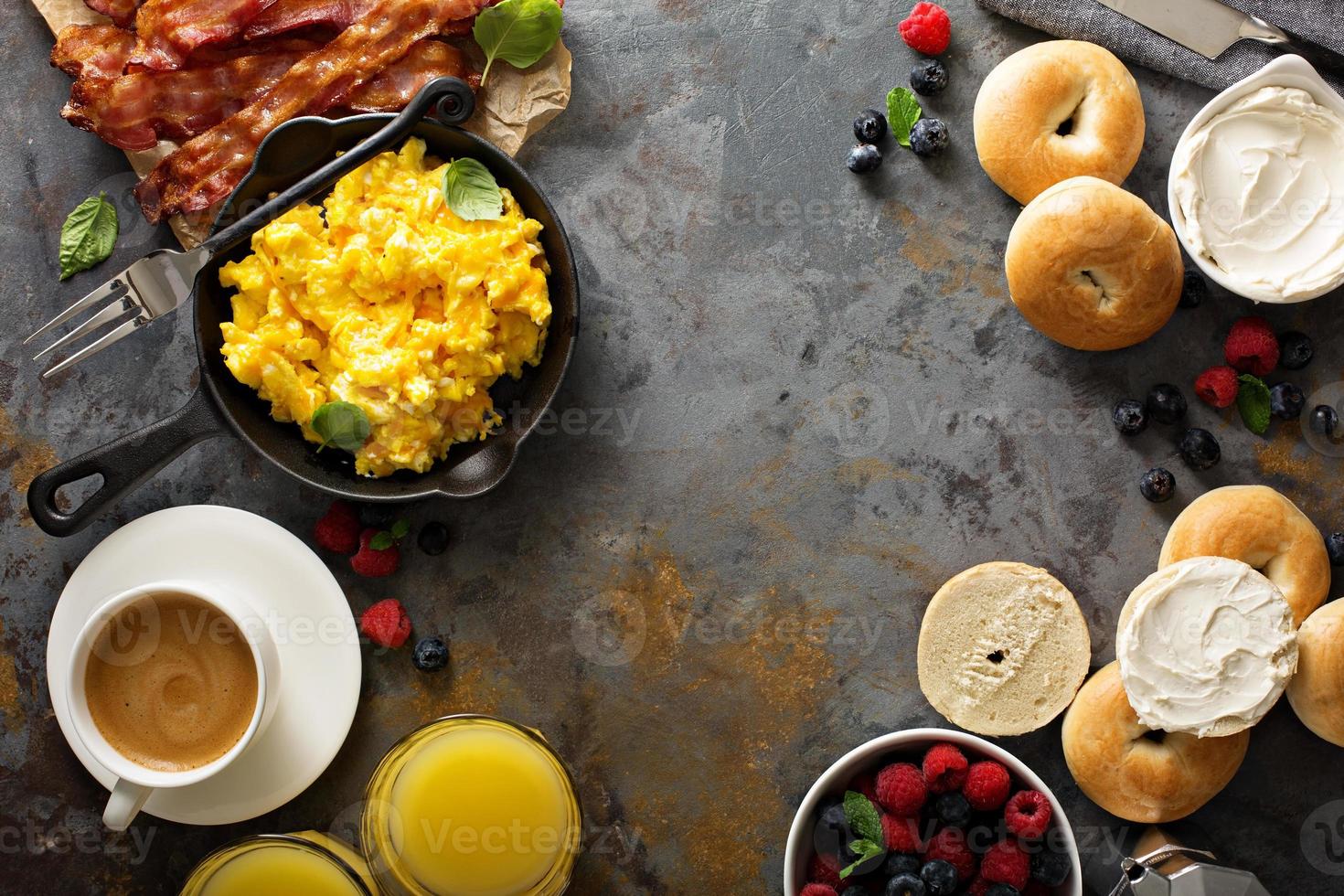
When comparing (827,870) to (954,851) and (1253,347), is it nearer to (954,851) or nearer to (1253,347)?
(954,851)

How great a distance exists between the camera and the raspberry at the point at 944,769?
199 cm

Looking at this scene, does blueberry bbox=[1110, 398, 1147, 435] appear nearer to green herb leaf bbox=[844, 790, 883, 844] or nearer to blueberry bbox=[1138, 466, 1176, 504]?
blueberry bbox=[1138, 466, 1176, 504]

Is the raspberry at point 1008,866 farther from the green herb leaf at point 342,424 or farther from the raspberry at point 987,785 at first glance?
the green herb leaf at point 342,424

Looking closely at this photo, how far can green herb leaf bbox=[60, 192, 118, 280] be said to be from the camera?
2188 mm

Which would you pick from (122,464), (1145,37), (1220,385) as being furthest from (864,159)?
(122,464)

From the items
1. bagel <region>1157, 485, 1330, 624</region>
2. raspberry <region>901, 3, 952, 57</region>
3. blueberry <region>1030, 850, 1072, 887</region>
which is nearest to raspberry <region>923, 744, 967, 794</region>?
blueberry <region>1030, 850, 1072, 887</region>

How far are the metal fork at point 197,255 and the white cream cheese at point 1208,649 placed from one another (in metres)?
1.67

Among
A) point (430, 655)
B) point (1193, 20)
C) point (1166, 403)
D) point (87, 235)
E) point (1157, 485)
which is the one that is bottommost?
point (430, 655)

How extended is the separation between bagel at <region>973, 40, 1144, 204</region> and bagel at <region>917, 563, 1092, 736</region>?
81 cm

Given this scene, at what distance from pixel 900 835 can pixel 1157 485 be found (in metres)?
0.89

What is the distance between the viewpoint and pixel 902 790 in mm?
1995

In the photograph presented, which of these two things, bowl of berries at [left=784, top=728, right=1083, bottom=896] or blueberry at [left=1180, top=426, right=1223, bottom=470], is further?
blueberry at [left=1180, top=426, right=1223, bottom=470]

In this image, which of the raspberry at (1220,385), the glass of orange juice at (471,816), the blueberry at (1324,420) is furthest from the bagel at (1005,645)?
the glass of orange juice at (471,816)

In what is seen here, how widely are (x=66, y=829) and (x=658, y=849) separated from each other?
4.08 ft
